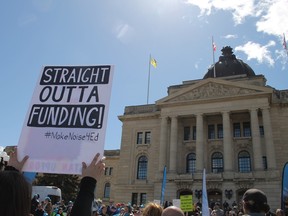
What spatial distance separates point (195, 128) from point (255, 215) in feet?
131

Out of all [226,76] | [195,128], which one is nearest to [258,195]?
[195,128]

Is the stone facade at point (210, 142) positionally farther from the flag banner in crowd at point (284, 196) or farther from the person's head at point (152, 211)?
the person's head at point (152, 211)

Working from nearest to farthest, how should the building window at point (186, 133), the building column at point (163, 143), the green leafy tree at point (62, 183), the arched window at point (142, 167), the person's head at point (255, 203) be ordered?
1. the person's head at point (255, 203)
2. the building column at point (163, 143)
3. the building window at point (186, 133)
4. the arched window at point (142, 167)
5. the green leafy tree at point (62, 183)

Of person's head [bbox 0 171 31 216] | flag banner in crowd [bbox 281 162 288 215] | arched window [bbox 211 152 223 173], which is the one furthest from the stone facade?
person's head [bbox 0 171 31 216]

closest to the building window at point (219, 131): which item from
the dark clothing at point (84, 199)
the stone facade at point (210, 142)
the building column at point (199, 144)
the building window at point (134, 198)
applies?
the stone facade at point (210, 142)

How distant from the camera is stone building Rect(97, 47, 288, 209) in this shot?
35.2m

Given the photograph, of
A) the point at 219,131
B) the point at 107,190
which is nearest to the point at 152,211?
the point at 219,131

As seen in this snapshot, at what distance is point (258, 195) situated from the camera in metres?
3.58

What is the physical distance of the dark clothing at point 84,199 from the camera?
213 cm

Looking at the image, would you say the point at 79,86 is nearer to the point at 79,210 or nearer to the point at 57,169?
the point at 57,169

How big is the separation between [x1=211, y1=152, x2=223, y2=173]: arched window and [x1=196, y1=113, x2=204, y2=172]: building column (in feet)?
9.15

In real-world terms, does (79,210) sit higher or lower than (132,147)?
lower

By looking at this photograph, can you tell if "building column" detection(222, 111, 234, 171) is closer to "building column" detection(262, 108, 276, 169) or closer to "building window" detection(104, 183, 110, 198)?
"building column" detection(262, 108, 276, 169)

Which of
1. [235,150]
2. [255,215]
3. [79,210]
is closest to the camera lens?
[79,210]
